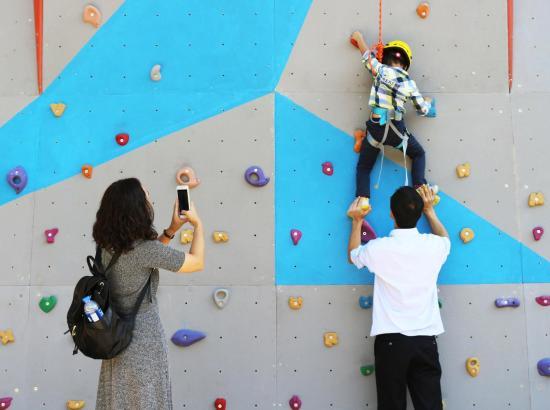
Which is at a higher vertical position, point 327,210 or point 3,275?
point 327,210

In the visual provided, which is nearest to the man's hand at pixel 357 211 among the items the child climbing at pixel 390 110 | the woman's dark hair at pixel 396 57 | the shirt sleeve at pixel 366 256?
the child climbing at pixel 390 110

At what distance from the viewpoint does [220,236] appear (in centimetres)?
352

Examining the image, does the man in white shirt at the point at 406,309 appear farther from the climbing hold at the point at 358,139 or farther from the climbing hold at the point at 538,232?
the climbing hold at the point at 538,232

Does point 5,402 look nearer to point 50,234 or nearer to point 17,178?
point 50,234

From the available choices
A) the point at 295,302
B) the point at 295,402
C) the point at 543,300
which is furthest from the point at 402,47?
the point at 295,402

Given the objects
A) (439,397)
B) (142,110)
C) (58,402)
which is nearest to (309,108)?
(142,110)

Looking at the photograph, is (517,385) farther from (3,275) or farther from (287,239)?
(3,275)

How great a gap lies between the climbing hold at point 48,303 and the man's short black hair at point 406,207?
2.03m

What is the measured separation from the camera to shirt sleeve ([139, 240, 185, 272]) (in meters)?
2.32

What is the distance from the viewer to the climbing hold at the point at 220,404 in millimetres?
3439

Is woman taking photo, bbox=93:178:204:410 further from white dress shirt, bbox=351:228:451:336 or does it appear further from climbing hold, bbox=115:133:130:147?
climbing hold, bbox=115:133:130:147

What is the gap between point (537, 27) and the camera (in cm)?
369

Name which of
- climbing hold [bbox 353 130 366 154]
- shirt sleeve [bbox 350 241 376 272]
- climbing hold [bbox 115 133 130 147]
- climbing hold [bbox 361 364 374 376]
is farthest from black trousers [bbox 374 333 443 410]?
climbing hold [bbox 115 133 130 147]

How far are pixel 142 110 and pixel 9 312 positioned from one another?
4.67 ft
